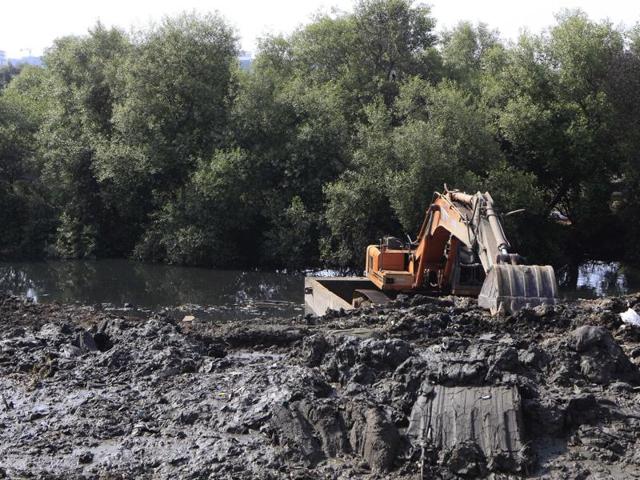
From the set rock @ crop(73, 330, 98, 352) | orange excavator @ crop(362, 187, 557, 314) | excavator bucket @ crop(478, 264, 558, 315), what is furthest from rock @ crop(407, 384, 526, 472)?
rock @ crop(73, 330, 98, 352)

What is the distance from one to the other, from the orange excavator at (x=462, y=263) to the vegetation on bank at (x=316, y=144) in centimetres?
771

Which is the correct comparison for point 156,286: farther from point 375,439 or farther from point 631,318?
point 375,439

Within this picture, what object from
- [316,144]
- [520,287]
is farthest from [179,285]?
[520,287]

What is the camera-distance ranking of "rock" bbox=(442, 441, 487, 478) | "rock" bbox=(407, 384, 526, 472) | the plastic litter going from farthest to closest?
the plastic litter, "rock" bbox=(407, 384, 526, 472), "rock" bbox=(442, 441, 487, 478)

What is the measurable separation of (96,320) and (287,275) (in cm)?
1158

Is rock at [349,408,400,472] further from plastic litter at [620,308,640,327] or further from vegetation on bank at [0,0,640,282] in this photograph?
vegetation on bank at [0,0,640,282]

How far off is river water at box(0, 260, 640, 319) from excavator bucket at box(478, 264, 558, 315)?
7943 millimetres

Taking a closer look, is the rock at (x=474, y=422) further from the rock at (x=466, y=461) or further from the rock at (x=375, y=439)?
the rock at (x=375, y=439)

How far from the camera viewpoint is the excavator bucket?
11.6 m

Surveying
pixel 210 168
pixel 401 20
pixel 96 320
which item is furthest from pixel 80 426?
pixel 401 20

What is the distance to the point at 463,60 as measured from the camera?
127 ft

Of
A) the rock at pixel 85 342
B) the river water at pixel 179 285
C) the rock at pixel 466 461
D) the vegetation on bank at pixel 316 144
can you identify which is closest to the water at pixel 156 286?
the river water at pixel 179 285

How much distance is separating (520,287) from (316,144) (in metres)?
17.6

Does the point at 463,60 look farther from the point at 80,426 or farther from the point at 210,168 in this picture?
the point at 80,426
